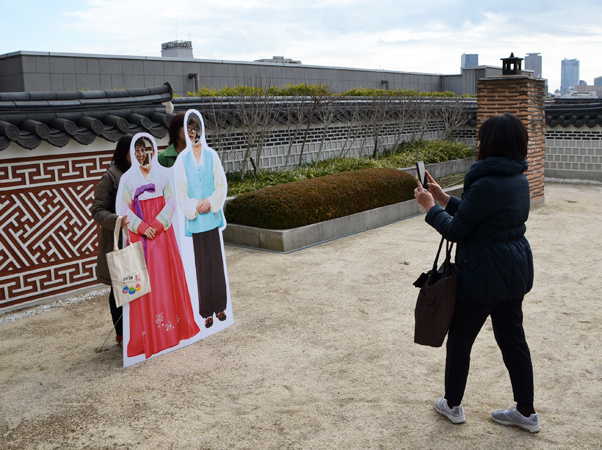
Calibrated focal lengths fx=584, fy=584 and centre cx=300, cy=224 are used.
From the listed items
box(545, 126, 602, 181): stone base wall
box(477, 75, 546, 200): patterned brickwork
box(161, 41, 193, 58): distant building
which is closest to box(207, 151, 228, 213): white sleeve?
box(477, 75, 546, 200): patterned brickwork

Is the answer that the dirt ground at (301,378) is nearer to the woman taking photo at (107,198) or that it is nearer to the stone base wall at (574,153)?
the woman taking photo at (107,198)

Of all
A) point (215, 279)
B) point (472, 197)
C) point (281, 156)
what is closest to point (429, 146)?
point (281, 156)

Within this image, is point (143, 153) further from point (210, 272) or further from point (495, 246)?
point (495, 246)

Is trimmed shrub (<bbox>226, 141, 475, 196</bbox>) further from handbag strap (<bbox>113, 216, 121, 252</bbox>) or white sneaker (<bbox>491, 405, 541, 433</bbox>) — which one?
white sneaker (<bbox>491, 405, 541, 433</bbox>)

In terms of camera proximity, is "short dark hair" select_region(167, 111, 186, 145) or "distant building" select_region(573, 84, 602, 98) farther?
A: "distant building" select_region(573, 84, 602, 98)

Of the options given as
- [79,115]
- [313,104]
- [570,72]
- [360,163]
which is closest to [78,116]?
[79,115]

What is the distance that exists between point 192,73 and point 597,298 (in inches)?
590

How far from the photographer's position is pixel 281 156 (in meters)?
13.0

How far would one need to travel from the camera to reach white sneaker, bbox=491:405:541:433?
3.55 m

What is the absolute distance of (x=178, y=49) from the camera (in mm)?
24062

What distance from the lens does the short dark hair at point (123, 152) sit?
4.81 metres

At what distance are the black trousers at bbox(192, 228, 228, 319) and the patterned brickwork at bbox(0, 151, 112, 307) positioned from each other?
2.26m

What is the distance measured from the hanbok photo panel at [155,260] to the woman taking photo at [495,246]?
230cm

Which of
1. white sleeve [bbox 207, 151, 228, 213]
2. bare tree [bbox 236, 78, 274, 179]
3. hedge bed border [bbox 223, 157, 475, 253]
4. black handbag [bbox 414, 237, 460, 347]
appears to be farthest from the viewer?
bare tree [bbox 236, 78, 274, 179]
